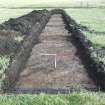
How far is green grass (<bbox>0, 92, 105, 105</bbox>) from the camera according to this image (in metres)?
10.1

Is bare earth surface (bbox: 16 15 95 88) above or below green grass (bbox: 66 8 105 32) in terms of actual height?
above

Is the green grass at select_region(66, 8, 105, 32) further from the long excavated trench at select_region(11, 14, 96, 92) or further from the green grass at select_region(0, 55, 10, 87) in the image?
the green grass at select_region(0, 55, 10, 87)

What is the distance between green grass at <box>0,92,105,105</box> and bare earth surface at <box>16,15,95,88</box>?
15.3 feet

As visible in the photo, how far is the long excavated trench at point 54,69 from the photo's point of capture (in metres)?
15.7

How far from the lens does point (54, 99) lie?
1031cm

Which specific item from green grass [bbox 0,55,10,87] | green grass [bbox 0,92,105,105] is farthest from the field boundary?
green grass [bbox 0,92,105,105]

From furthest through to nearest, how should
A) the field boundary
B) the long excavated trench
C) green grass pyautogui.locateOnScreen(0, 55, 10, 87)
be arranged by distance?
the long excavated trench < the field boundary < green grass pyautogui.locateOnScreen(0, 55, 10, 87)

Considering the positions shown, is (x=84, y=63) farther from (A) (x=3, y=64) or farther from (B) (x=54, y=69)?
(A) (x=3, y=64)

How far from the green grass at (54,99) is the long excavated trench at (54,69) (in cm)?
442

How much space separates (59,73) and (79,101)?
23.4 ft

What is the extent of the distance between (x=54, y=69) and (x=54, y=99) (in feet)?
Result: 25.8

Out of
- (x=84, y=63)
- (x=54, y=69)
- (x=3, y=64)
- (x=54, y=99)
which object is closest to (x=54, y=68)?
(x=54, y=69)

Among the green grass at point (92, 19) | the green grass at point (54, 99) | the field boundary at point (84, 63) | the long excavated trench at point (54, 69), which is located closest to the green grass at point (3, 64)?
the field boundary at point (84, 63)

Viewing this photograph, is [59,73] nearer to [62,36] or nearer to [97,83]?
[97,83]
